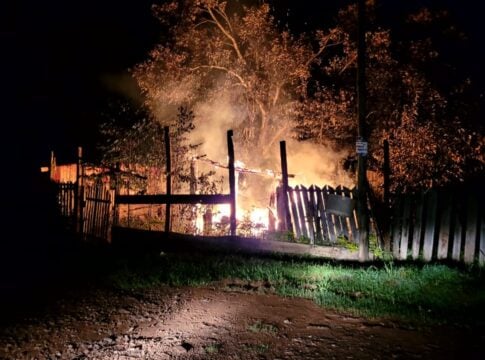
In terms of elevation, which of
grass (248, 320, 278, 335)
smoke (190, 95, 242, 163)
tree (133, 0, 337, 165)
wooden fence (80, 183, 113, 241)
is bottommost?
grass (248, 320, 278, 335)

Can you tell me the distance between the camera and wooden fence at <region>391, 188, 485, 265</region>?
300 inches

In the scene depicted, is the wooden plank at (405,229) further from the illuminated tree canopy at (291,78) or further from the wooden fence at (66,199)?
the wooden fence at (66,199)

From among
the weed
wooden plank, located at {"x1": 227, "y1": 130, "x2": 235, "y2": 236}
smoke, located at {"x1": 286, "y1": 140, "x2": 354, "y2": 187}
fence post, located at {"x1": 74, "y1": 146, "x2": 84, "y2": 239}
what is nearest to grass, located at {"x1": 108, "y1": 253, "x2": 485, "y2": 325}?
wooden plank, located at {"x1": 227, "y1": 130, "x2": 235, "y2": 236}

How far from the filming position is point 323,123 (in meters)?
16.4

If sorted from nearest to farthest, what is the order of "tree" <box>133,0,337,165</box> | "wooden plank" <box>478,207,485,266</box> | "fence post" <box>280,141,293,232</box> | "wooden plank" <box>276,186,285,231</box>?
1. "wooden plank" <box>478,207,485,266</box>
2. "fence post" <box>280,141,293,232</box>
3. "wooden plank" <box>276,186,285,231</box>
4. "tree" <box>133,0,337,165</box>

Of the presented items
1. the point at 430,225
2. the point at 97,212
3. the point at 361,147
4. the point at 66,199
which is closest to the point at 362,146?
the point at 361,147

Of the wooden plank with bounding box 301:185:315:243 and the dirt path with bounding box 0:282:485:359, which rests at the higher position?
the wooden plank with bounding box 301:185:315:243

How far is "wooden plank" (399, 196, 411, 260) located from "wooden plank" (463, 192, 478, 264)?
1.06 meters

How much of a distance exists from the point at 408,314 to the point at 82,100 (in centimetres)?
2073

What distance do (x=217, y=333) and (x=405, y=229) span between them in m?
5.05

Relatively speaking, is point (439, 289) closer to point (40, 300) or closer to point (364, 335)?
point (364, 335)

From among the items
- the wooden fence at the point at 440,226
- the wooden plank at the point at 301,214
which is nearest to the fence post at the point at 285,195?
the wooden plank at the point at 301,214

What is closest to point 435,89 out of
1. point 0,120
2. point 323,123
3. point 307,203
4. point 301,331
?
point 323,123

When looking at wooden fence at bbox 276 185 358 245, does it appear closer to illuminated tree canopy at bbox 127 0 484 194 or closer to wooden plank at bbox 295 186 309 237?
wooden plank at bbox 295 186 309 237
